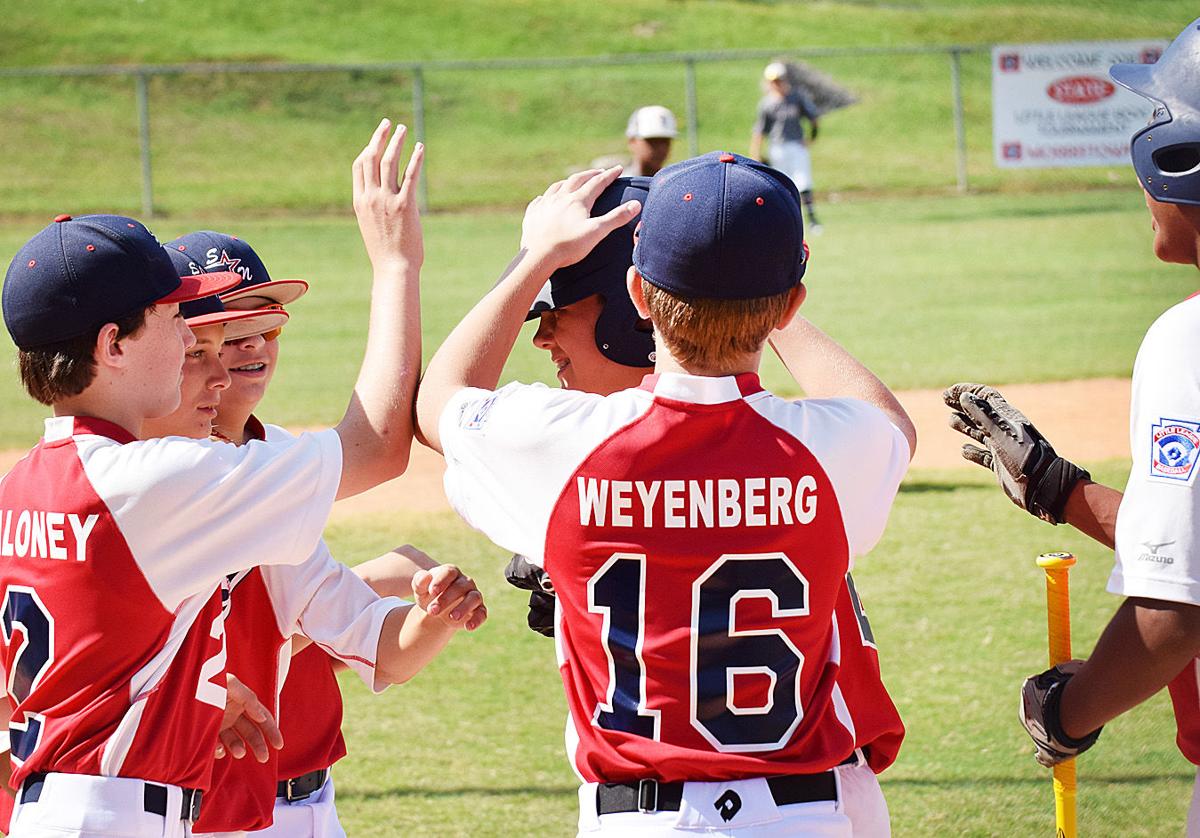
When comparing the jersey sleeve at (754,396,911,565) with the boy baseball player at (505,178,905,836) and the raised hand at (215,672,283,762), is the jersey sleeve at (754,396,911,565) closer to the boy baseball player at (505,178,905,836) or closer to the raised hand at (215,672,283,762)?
the boy baseball player at (505,178,905,836)

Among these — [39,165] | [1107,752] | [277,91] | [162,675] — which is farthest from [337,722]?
[277,91]

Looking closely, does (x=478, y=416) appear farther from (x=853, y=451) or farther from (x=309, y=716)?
(x=309, y=716)

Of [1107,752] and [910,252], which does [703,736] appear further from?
[910,252]

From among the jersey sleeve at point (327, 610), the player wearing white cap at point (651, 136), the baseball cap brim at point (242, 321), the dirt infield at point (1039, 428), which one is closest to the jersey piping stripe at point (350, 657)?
the jersey sleeve at point (327, 610)

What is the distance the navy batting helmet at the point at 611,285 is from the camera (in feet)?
9.08

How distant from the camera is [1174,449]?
7.86 feet

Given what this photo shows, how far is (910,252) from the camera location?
64.3ft

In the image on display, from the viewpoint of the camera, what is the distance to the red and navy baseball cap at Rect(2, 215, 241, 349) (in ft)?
8.45

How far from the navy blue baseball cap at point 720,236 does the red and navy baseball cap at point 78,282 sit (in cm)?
94

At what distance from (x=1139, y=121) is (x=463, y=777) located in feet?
70.3

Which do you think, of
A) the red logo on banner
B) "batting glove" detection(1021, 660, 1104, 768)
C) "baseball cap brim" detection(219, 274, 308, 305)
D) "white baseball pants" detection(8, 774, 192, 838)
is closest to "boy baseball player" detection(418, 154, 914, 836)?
"batting glove" detection(1021, 660, 1104, 768)

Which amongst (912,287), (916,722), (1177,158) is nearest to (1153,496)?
(1177,158)

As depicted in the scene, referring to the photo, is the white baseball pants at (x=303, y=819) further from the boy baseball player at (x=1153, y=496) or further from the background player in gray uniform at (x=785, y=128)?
the background player in gray uniform at (x=785, y=128)

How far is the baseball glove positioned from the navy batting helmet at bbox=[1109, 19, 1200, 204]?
134 centimetres
